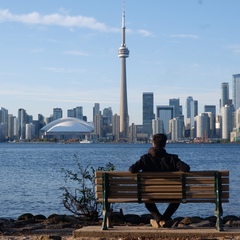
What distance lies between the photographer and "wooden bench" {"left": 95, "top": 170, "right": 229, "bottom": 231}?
6410 millimetres

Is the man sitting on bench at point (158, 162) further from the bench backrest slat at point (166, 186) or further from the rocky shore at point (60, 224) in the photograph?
the bench backrest slat at point (166, 186)

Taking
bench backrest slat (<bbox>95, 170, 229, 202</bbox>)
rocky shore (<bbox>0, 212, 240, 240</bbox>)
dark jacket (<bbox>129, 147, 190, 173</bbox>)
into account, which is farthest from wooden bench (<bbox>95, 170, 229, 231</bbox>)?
rocky shore (<bbox>0, 212, 240, 240</bbox>)

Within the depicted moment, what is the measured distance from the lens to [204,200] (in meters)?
6.46

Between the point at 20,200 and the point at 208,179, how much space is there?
10.1 metres

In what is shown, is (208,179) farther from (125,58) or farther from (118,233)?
(125,58)

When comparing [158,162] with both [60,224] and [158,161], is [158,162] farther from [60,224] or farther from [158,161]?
[60,224]

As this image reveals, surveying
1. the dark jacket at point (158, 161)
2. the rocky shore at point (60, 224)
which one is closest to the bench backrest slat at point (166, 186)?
the dark jacket at point (158, 161)

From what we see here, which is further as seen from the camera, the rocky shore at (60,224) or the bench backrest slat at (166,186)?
the rocky shore at (60,224)

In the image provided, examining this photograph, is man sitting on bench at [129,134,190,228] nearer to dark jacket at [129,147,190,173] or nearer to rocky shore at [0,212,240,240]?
dark jacket at [129,147,190,173]

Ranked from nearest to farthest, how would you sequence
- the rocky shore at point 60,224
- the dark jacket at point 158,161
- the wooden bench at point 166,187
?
the wooden bench at point 166,187 → the dark jacket at point 158,161 → the rocky shore at point 60,224

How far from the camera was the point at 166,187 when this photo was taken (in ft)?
21.2

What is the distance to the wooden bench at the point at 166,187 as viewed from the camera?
21.0 ft

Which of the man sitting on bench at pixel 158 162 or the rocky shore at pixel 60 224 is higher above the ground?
the man sitting on bench at pixel 158 162

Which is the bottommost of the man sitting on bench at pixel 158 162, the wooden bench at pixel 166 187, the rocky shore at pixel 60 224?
the rocky shore at pixel 60 224
